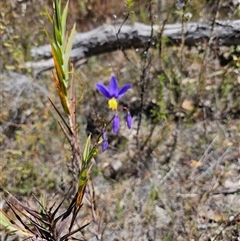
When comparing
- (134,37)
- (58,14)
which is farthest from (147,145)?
(58,14)

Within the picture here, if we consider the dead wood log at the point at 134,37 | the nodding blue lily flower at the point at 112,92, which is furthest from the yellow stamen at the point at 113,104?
the dead wood log at the point at 134,37

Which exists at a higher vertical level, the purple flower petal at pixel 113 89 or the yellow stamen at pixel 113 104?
the purple flower petal at pixel 113 89

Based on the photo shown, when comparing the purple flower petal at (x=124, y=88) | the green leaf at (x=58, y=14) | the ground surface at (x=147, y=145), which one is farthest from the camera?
the ground surface at (x=147, y=145)

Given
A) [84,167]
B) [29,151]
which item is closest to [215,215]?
[84,167]

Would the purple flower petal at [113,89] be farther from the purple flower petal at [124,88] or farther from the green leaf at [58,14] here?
the green leaf at [58,14]

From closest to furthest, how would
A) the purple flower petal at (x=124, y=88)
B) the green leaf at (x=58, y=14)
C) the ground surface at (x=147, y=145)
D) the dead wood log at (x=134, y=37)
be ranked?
the green leaf at (x=58, y=14) < the purple flower petal at (x=124, y=88) < the ground surface at (x=147, y=145) < the dead wood log at (x=134, y=37)

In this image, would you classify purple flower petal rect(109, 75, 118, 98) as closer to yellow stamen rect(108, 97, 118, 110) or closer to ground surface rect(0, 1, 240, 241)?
yellow stamen rect(108, 97, 118, 110)

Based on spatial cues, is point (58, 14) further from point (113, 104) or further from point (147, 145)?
point (147, 145)

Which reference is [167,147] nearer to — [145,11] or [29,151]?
[29,151]
